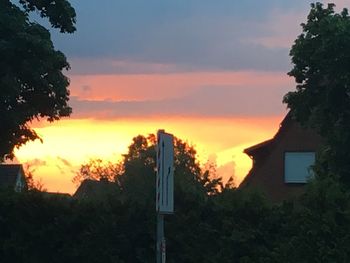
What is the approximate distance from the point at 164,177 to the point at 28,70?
1131 centimetres

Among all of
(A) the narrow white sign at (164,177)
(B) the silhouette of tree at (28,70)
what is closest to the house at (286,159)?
(B) the silhouette of tree at (28,70)

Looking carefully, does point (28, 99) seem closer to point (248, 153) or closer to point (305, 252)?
point (305, 252)

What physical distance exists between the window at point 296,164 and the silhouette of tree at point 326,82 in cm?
1892

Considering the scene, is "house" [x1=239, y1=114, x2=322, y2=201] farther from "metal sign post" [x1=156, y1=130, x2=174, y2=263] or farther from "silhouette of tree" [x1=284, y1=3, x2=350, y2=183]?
"metal sign post" [x1=156, y1=130, x2=174, y2=263]

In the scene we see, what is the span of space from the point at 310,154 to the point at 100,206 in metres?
27.5

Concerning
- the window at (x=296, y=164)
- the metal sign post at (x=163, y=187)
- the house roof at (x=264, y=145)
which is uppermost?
the house roof at (x=264, y=145)

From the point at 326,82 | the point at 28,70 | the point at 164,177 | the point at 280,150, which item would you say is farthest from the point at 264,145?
the point at 164,177

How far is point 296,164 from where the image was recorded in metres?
41.6

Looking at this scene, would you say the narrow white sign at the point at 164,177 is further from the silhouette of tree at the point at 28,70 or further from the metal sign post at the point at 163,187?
the silhouette of tree at the point at 28,70

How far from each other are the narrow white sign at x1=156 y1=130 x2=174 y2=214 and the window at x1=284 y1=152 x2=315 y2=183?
32168 mm

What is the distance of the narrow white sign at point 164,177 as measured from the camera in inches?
352

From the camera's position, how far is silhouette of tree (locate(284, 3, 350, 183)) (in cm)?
2081

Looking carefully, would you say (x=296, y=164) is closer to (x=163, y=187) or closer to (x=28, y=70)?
(x=28, y=70)

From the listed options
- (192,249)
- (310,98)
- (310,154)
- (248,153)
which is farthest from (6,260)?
(248,153)
